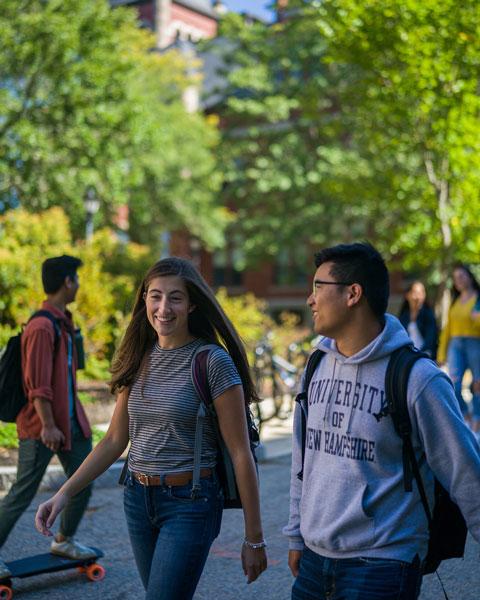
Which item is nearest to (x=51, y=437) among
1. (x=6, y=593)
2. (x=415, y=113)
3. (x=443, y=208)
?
(x=6, y=593)

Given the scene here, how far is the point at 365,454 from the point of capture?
2.93 m

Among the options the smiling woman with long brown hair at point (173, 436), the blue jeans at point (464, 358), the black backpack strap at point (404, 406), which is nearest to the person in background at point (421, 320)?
the blue jeans at point (464, 358)

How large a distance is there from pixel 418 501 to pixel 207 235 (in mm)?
36318

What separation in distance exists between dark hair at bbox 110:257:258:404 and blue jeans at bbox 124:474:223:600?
0.42 metres

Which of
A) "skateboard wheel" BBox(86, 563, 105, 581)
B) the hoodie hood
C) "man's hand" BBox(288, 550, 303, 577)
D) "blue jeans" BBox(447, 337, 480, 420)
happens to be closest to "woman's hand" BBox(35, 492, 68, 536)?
"man's hand" BBox(288, 550, 303, 577)

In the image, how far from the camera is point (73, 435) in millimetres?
5805

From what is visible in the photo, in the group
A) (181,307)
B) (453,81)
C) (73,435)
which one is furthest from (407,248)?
(181,307)

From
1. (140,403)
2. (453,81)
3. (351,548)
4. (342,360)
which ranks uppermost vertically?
(453,81)

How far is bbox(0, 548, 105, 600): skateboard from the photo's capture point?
213 inches

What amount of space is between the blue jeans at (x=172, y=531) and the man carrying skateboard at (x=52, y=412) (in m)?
2.08

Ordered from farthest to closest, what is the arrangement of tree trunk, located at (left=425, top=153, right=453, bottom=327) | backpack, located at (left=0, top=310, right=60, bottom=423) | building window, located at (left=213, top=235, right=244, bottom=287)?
building window, located at (left=213, top=235, right=244, bottom=287), tree trunk, located at (left=425, top=153, right=453, bottom=327), backpack, located at (left=0, top=310, right=60, bottom=423)

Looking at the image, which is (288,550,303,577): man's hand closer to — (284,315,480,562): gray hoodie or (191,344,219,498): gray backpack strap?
(284,315,480,562): gray hoodie

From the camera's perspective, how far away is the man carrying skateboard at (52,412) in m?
5.55

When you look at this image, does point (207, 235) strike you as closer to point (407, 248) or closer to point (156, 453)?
point (407, 248)
